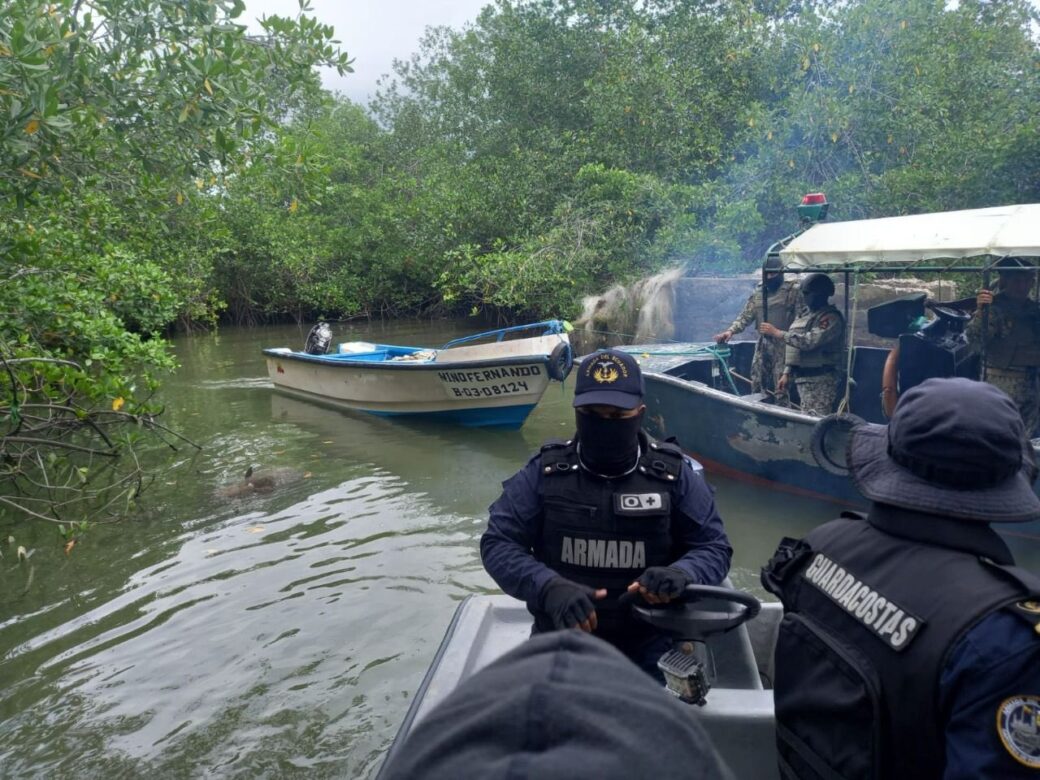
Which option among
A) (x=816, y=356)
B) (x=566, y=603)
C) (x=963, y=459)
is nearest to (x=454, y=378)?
(x=816, y=356)

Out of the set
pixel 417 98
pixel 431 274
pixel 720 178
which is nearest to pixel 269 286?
pixel 431 274

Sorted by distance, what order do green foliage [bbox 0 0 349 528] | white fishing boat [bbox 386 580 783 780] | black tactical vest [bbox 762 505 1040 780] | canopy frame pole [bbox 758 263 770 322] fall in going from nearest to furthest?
black tactical vest [bbox 762 505 1040 780]
white fishing boat [bbox 386 580 783 780]
green foliage [bbox 0 0 349 528]
canopy frame pole [bbox 758 263 770 322]

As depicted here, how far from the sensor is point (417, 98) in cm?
3019

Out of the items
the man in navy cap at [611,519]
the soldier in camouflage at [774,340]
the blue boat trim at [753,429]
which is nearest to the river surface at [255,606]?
the blue boat trim at [753,429]

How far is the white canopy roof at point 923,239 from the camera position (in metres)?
4.99

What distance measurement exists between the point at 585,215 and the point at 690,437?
9303 millimetres

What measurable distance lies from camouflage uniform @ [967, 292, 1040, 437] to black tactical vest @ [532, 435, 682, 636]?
421 cm

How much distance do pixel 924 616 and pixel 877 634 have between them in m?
0.10

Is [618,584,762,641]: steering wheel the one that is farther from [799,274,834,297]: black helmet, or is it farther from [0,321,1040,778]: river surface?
[799,274,834,297]: black helmet

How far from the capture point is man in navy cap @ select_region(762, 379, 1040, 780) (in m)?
1.20

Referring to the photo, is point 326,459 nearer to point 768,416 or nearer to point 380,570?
point 380,570

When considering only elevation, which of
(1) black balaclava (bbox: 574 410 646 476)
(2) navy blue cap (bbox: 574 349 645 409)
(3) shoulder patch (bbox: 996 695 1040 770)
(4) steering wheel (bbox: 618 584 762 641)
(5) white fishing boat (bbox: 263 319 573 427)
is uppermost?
(2) navy blue cap (bbox: 574 349 645 409)

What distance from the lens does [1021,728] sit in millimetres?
1179

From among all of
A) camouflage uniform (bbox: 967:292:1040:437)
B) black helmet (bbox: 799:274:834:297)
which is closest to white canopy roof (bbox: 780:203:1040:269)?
black helmet (bbox: 799:274:834:297)
